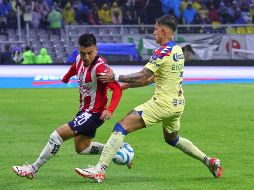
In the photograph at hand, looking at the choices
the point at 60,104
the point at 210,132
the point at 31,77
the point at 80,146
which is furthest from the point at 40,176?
the point at 31,77

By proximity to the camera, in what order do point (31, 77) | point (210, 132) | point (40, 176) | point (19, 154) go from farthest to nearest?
point (31, 77) → point (210, 132) → point (19, 154) → point (40, 176)

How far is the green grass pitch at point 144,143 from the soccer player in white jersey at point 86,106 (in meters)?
0.34

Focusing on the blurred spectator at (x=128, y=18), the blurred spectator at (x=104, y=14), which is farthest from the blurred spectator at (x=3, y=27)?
the blurred spectator at (x=128, y=18)

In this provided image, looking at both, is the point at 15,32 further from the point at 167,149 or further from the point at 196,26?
the point at 167,149

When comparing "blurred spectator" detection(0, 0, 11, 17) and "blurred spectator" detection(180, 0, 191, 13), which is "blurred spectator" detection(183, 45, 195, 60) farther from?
"blurred spectator" detection(0, 0, 11, 17)

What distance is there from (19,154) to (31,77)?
53.3 feet

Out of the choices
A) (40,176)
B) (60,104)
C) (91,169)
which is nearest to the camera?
(91,169)

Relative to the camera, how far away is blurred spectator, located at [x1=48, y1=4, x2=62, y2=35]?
33250mm

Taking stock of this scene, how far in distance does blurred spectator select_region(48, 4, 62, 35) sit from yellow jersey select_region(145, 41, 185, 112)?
23.8 m

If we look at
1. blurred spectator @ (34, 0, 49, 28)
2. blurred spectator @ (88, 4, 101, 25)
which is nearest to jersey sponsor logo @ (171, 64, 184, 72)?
blurred spectator @ (34, 0, 49, 28)

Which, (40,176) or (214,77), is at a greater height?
(40,176)

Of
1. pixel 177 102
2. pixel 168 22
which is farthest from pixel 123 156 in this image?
pixel 168 22

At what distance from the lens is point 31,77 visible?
28.7m

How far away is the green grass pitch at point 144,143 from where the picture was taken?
9.91 metres
